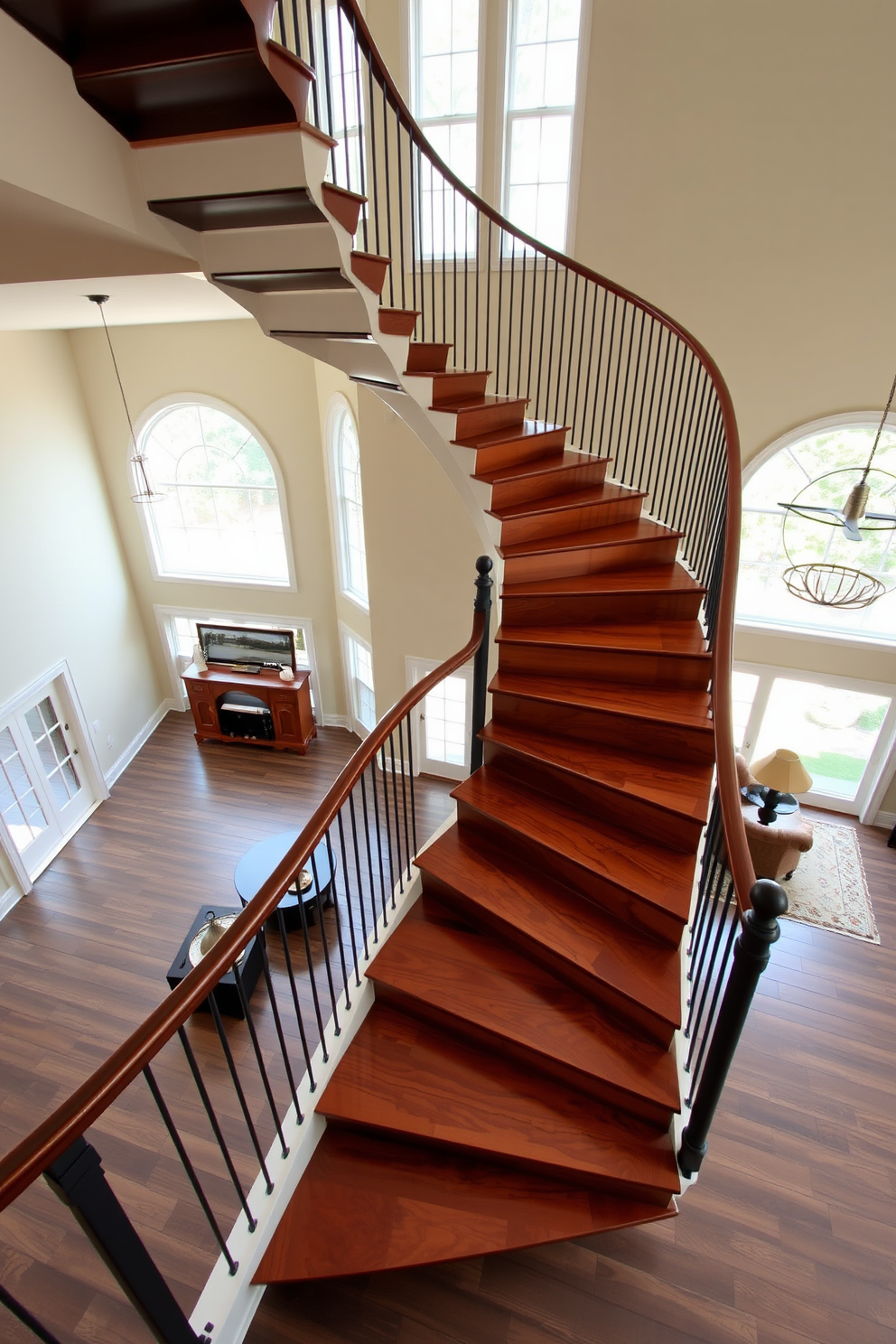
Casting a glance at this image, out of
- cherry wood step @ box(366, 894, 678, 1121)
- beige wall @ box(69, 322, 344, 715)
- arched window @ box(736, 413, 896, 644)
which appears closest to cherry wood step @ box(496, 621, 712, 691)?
cherry wood step @ box(366, 894, 678, 1121)

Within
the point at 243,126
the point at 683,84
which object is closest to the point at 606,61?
the point at 683,84

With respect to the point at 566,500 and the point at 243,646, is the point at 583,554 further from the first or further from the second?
the point at 243,646

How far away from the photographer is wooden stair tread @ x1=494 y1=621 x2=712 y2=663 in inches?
111

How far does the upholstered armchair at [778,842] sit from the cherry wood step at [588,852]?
7.48 ft

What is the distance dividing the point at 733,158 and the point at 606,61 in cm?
105

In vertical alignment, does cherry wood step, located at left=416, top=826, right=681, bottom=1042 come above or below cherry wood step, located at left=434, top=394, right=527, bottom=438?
below

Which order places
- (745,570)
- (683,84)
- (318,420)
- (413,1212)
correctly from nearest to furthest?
(413,1212) → (683,84) → (745,570) → (318,420)

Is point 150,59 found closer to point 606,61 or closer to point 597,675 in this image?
point 597,675

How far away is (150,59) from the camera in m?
1.69

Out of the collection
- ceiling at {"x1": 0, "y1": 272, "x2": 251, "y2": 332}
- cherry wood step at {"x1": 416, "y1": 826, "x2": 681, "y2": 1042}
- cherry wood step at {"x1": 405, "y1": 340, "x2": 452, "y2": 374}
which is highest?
ceiling at {"x1": 0, "y1": 272, "x2": 251, "y2": 332}

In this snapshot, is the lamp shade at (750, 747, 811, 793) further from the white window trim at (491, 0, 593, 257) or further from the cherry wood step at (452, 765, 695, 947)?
the white window trim at (491, 0, 593, 257)

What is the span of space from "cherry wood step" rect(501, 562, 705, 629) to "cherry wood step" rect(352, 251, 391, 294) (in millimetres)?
1478

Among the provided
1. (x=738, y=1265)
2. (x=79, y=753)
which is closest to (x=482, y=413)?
(x=738, y=1265)

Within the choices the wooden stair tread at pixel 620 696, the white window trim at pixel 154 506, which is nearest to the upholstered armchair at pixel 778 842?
the wooden stair tread at pixel 620 696
